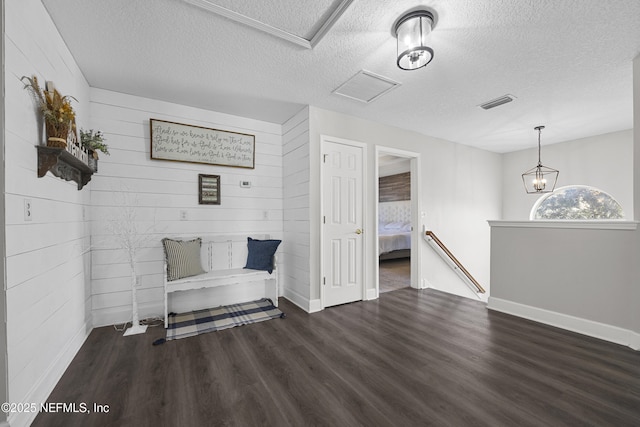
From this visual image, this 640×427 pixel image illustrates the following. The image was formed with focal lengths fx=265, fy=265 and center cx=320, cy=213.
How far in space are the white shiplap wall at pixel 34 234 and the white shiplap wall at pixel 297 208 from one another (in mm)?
2191

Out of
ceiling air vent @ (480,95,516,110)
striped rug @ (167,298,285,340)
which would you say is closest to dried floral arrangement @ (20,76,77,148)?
striped rug @ (167,298,285,340)

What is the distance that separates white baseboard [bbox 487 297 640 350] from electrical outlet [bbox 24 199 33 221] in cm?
437

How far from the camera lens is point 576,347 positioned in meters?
2.34

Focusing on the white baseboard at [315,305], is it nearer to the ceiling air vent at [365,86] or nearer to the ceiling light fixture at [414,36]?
the ceiling air vent at [365,86]

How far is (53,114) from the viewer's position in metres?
1.69

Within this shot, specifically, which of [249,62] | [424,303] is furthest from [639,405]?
[249,62]

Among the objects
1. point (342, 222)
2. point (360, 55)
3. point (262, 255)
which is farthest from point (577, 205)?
point (262, 255)

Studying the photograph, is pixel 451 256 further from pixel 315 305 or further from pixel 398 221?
pixel 398 221

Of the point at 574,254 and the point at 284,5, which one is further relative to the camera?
the point at 574,254

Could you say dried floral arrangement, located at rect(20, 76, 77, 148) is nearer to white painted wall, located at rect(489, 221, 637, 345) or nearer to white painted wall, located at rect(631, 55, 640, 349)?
white painted wall, located at rect(489, 221, 637, 345)

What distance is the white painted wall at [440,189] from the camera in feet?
11.0

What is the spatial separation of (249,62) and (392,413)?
287 cm

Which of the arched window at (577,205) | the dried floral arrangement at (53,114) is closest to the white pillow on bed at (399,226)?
the arched window at (577,205)

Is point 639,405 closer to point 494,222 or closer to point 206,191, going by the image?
point 494,222
